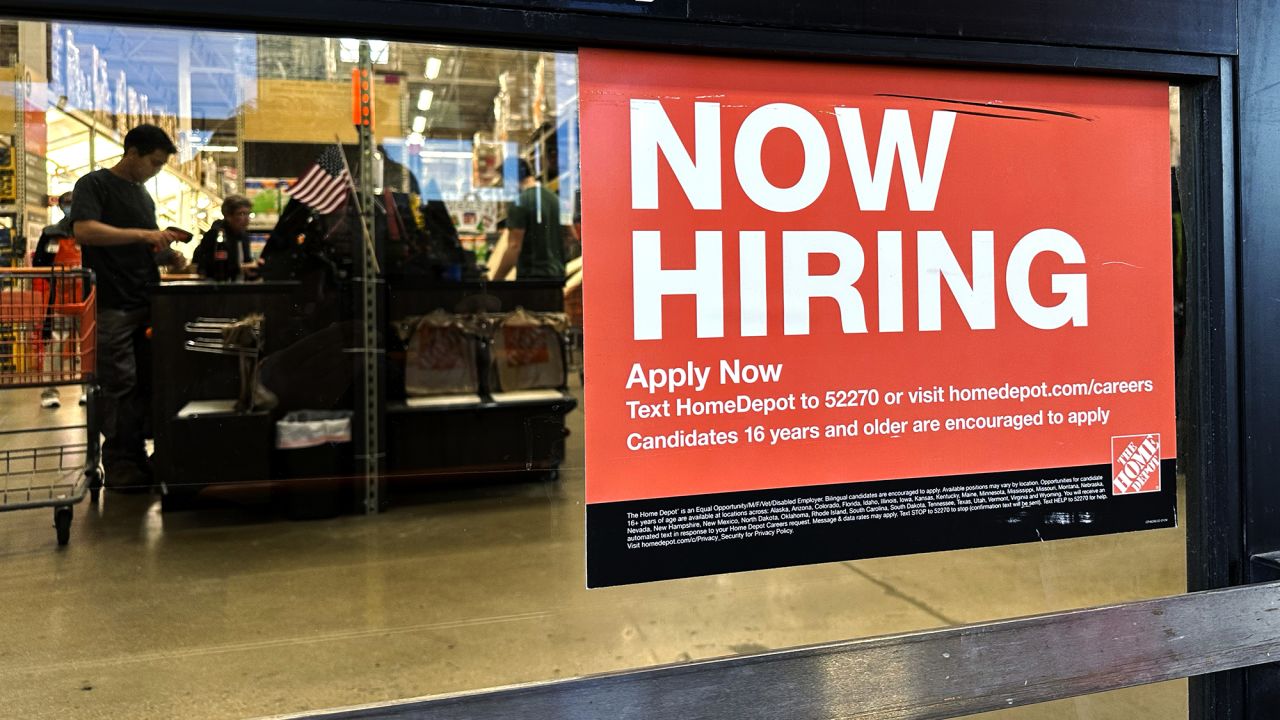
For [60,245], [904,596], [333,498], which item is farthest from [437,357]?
[904,596]

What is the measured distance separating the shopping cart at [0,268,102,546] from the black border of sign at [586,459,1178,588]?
317 cm

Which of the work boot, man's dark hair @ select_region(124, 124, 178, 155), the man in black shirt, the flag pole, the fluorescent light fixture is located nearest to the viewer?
the work boot

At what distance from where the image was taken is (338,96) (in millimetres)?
5992

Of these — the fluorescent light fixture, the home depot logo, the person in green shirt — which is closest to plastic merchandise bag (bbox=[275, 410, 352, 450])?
the person in green shirt

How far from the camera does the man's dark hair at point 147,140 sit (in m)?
4.45

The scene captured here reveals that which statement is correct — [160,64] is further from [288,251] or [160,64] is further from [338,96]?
[288,251]

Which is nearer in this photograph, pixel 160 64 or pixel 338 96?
pixel 160 64

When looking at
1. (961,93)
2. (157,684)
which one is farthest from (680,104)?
(157,684)

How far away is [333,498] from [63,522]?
111 cm

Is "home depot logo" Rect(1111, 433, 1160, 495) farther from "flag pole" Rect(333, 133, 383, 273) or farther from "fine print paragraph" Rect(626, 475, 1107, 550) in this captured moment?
"flag pole" Rect(333, 133, 383, 273)

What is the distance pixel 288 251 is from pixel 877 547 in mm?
3853

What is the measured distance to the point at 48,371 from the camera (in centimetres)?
398

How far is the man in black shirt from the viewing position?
435cm

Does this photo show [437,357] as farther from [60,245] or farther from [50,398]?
[60,245]
